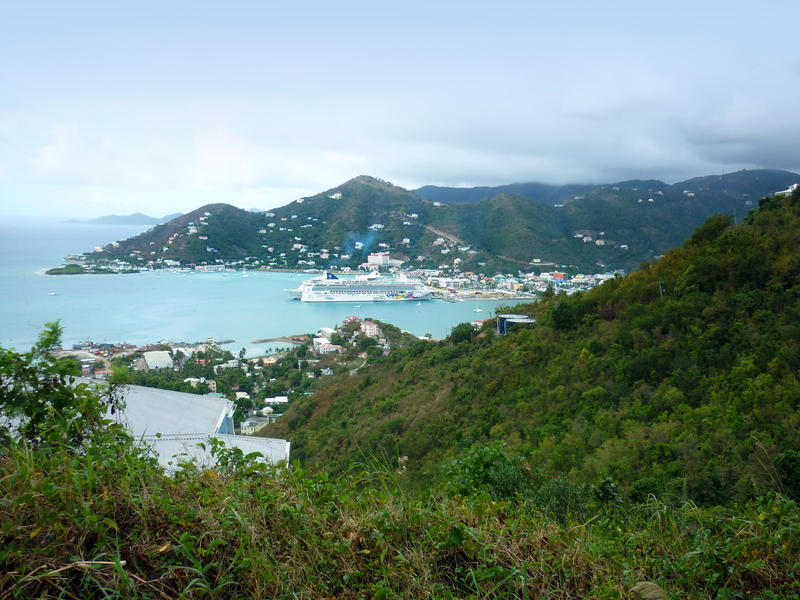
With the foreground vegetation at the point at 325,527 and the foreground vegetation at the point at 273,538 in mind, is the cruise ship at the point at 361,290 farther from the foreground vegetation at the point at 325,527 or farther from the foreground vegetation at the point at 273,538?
the foreground vegetation at the point at 273,538

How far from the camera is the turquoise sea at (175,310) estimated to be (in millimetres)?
18344

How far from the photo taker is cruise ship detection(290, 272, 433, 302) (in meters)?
28.1

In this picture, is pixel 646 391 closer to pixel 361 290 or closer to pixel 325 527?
pixel 325 527

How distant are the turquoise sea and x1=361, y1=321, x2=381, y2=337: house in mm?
3010

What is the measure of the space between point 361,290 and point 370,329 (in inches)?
410

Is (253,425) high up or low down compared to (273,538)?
down

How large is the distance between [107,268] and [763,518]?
39087mm

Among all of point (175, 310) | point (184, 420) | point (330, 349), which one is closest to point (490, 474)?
point (184, 420)

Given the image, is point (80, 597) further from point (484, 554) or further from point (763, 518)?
point (763, 518)

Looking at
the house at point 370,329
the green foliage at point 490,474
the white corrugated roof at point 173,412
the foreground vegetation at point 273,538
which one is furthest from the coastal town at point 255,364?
the foreground vegetation at point 273,538

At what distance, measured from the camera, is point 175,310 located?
77.2ft

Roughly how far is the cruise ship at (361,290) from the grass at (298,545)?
1061 inches

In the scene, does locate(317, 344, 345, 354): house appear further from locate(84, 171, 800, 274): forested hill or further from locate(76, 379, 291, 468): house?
locate(84, 171, 800, 274): forested hill

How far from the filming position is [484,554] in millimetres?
1001
